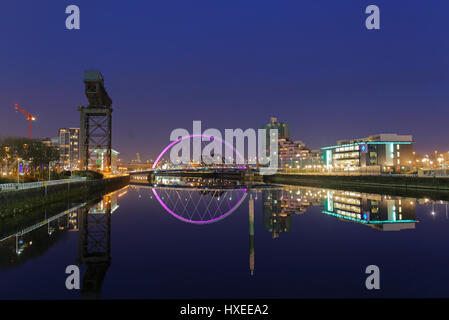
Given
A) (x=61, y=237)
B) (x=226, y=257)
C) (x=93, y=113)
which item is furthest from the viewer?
(x=93, y=113)

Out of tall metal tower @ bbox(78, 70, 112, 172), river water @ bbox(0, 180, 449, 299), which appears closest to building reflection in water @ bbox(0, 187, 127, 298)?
river water @ bbox(0, 180, 449, 299)

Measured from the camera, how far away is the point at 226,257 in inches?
497

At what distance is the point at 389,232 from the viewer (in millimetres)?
17734

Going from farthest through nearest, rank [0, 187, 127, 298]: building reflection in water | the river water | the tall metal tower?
the tall metal tower, [0, 187, 127, 298]: building reflection in water, the river water

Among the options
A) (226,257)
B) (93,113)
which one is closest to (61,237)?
(226,257)

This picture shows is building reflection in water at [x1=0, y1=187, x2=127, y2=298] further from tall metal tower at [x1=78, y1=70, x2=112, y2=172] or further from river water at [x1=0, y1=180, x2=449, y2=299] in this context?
tall metal tower at [x1=78, y1=70, x2=112, y2=172]

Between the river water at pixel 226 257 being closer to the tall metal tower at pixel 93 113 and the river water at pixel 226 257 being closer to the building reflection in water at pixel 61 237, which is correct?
the building reflection in water at pixel 61 237

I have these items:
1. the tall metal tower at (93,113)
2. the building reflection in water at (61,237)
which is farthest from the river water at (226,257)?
the tall metal tower at (93,113)

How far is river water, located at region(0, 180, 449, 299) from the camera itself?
8.98 m

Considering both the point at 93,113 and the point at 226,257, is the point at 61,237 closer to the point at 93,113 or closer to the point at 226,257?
the point at 226,257

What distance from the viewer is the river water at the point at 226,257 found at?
8984 millimetres
